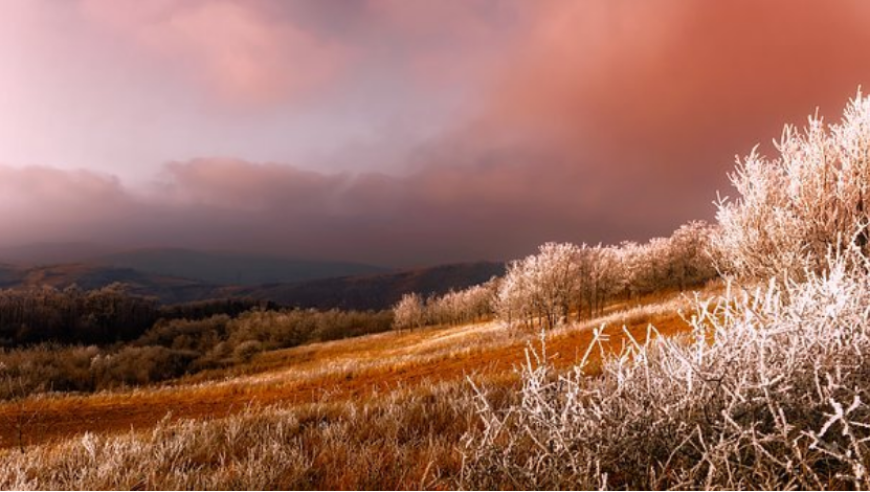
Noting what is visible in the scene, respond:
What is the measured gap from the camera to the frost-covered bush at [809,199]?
9.55m

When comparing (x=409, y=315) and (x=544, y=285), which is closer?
(x=544, y=285)

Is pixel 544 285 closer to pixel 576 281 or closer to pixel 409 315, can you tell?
pixel 576 281

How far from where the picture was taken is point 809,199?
10156 millimetres

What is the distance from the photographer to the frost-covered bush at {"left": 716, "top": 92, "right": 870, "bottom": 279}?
9.55 metres

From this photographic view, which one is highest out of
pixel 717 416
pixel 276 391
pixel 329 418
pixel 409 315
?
pixel 717 416

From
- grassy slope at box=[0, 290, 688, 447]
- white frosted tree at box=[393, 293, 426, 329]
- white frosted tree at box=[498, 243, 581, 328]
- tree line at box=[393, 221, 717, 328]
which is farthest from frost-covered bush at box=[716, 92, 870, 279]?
white frosted tree at box=[393, 293, 426, 329]

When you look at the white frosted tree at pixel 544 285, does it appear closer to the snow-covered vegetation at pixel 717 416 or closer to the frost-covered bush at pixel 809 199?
the frost-covered bush at pixel 809 199

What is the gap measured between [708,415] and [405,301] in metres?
105

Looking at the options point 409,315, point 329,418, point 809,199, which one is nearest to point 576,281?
point 809,199

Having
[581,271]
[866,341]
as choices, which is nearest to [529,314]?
[581,271]

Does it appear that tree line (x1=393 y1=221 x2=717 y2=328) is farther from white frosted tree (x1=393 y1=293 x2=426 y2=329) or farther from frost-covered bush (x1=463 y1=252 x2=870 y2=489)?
frost-covered bush (x1=463 y1=252 x2=870 y2=489)

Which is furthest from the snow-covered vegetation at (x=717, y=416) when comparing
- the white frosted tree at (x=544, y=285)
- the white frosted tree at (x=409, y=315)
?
the white frosted tree at (x=409, y=315)

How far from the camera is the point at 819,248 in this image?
9.87 meters

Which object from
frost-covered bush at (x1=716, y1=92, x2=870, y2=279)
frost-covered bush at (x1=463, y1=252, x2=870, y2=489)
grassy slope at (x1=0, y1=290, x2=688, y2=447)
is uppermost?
frost-covered bush at (x1=716, y1=92, x2=870, y2=279)
